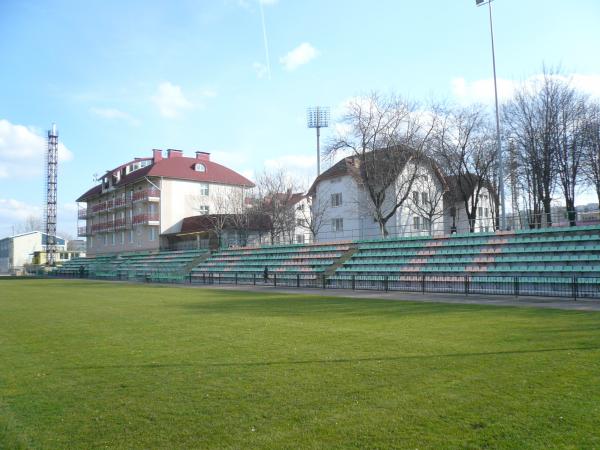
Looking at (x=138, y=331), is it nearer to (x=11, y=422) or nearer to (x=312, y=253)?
(x=11, y=422)

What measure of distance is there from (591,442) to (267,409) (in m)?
3.30

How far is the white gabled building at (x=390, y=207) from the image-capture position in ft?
137

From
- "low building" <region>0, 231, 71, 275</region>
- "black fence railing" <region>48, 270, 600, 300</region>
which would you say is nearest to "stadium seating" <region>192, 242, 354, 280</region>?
"black fence railing" <region>48, 270, 600, 300</region>

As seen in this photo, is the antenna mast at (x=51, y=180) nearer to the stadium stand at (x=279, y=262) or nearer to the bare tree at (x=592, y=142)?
the stadium stand at (x=279, y=262)

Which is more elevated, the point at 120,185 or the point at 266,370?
the point at 120,185

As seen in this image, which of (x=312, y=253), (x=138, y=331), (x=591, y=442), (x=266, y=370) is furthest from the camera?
(x=312, y=253)

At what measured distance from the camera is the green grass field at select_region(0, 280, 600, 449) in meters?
4.78

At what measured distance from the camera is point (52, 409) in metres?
5.71

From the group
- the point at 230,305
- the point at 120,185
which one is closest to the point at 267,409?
the point at 230,305

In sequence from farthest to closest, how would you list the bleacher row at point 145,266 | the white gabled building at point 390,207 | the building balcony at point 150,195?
the building balcony at point 150,195 < the bleacher row at point 145,266 < the white gabled building at point 390,207

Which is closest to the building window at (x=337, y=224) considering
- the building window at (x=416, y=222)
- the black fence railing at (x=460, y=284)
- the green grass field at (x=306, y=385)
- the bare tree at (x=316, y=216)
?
the bare tree at (x=316, y=216)

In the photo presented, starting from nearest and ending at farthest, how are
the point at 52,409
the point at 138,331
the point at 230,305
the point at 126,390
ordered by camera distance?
the point at 52,409 → the point at 126,390 → the point at 138,331 → the point at 230,305

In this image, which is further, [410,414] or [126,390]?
[126,390]

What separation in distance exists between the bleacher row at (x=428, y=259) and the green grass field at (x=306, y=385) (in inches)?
392
